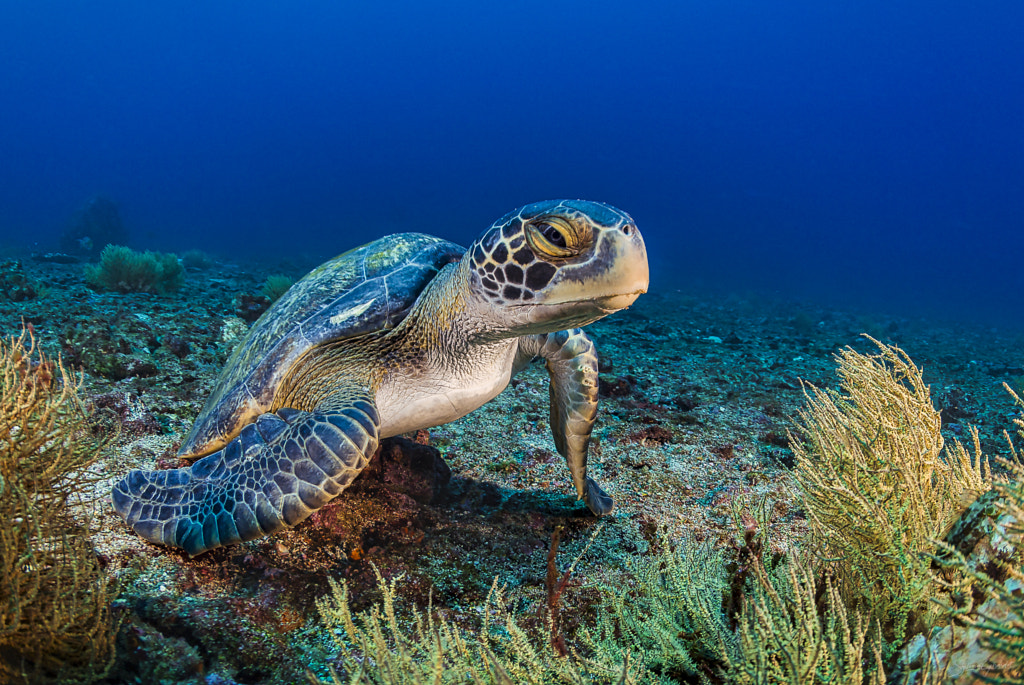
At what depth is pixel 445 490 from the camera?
2.29 m

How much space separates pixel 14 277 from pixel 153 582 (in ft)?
19.6

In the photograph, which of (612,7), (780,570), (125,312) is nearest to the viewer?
(780,570)

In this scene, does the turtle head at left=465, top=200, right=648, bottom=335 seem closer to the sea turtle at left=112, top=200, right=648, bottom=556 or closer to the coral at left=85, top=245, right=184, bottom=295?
the sea turtle at left=112, top=200, right=648, bottom=556

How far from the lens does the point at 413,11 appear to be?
10356 centimetres

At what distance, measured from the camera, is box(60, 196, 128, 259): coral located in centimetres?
1736

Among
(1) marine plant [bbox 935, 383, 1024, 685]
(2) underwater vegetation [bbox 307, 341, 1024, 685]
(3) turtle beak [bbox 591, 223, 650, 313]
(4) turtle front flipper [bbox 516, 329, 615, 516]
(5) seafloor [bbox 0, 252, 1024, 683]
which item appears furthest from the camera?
(4) turtle front flipper [bbox 516, 329, 615, 516]

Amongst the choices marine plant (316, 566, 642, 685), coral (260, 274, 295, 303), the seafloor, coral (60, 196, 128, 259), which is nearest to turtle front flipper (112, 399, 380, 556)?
the seafloor

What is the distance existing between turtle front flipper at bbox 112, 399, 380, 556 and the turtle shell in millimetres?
340

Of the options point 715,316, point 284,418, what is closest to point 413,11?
point 715,316

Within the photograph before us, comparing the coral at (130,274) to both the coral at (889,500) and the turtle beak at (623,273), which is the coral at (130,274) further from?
the coral at (889,500)

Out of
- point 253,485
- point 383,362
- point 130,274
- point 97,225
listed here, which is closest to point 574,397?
point 383,362

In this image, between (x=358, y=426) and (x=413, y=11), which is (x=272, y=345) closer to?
(x=358, y=426)

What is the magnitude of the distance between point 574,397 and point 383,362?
91 cm

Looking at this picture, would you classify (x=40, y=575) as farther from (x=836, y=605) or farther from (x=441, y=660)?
(x=836, y=605)
